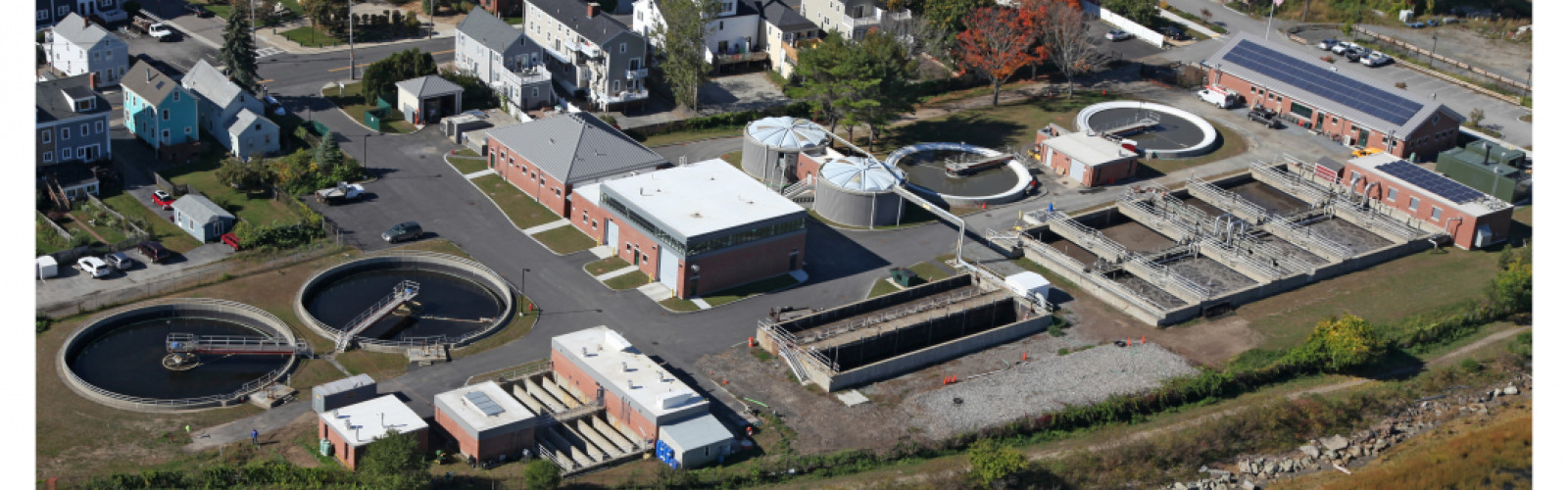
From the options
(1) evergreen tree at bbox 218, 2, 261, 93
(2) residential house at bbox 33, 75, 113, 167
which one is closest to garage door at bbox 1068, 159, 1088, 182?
(1) evergreen tree at bbox 218, 2, 261, 93

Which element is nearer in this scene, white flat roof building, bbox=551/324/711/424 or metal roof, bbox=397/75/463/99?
white flat roof building, bbox=551/324/711/424

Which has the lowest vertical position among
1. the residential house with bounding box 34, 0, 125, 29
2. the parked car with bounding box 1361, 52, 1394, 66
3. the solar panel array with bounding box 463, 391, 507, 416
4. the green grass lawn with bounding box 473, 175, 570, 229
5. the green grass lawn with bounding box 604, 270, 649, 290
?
the solar panel array with bounding box 463, 391, 507, 416

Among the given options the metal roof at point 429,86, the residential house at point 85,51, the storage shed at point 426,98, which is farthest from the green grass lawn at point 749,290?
the residential house at point 85,51

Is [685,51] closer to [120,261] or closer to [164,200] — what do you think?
[164,200]

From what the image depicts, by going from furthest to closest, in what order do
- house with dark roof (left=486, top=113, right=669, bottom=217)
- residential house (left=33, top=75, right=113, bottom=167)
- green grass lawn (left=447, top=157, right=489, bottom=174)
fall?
1. green grass lawn (left=447, top=157, right=489, bottom=174)
2. house with dark roof (left=486, top=113, right=669, bottom=217)
3. residential house (left=33, top=75, right=113, bottom=167)

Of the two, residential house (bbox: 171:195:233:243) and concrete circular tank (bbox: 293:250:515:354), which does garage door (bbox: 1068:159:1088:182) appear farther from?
residential house (bbox: 171:195:233:243)

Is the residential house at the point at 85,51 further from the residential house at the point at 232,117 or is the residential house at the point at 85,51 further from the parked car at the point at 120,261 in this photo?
the parked car at the point at 120,261
